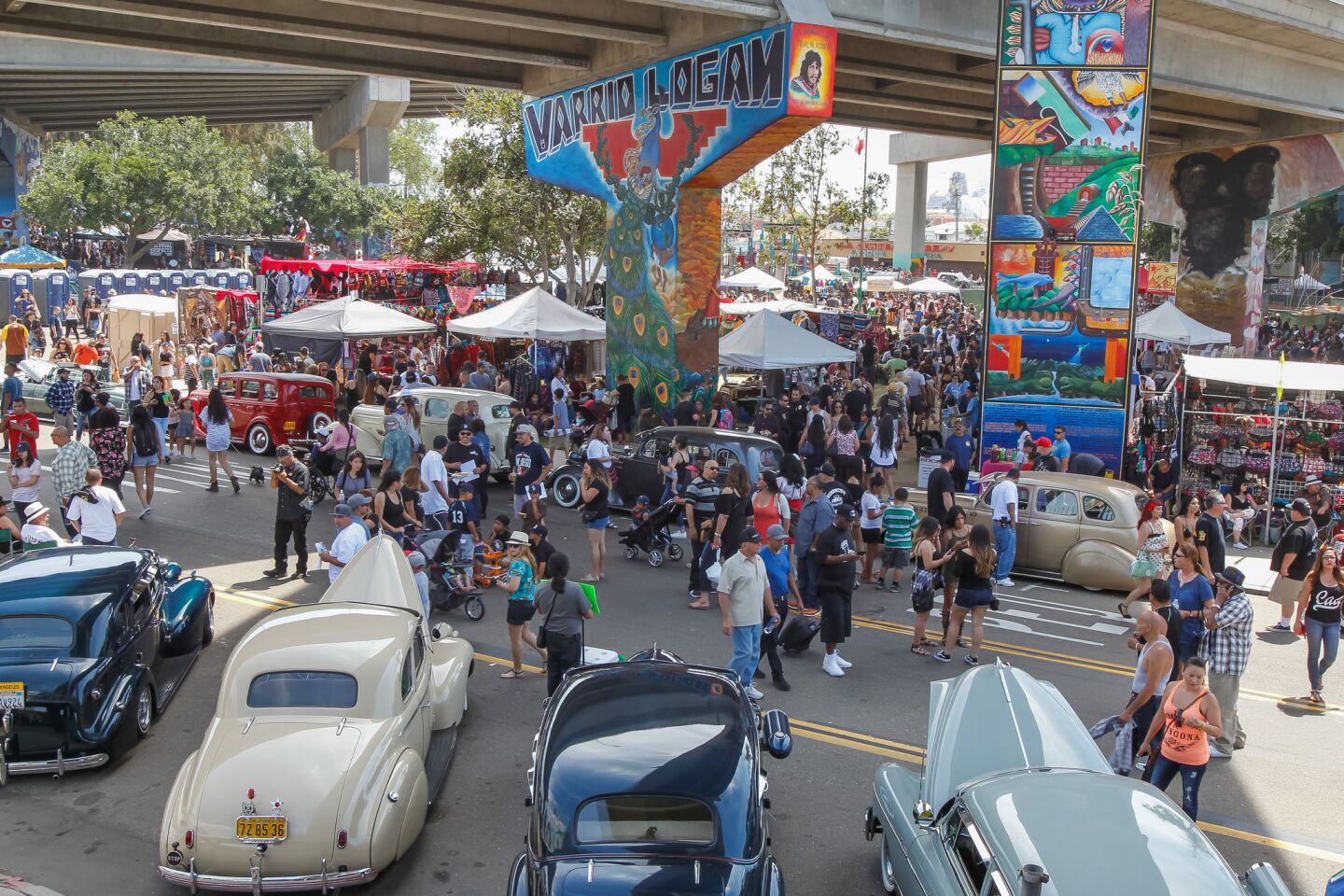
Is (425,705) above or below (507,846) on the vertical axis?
above

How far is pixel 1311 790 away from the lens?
9633mm

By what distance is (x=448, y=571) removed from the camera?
13633 millimetres

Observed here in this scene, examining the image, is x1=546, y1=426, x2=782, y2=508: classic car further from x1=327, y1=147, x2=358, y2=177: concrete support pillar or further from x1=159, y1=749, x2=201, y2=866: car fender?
x1=327, y1=147, x2=358, y2=177: concrete support pillar

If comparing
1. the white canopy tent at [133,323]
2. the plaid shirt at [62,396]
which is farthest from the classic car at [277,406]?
the white canopy tent at [133,323]

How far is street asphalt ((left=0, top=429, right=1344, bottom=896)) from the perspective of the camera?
26.8 feet

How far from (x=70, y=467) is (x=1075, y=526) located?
1305 cm

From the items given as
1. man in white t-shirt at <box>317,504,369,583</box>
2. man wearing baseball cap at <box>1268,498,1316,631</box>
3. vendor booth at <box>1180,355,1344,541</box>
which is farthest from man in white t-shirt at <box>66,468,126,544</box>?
vendor booth at <box>1180,355,1344,541</box>

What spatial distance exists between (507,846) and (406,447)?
31.5 feet

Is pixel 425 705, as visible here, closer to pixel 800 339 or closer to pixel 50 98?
pixel 800 339

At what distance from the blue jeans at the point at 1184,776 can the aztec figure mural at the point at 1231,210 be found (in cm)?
3533

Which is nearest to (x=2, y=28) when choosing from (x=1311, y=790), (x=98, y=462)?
(x=98, y=462)

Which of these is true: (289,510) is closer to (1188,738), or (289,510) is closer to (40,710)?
(40,710)

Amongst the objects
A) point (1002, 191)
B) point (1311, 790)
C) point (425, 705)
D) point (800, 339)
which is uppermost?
point (1002, 191)

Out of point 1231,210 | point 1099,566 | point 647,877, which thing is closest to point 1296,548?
point 1099,566
